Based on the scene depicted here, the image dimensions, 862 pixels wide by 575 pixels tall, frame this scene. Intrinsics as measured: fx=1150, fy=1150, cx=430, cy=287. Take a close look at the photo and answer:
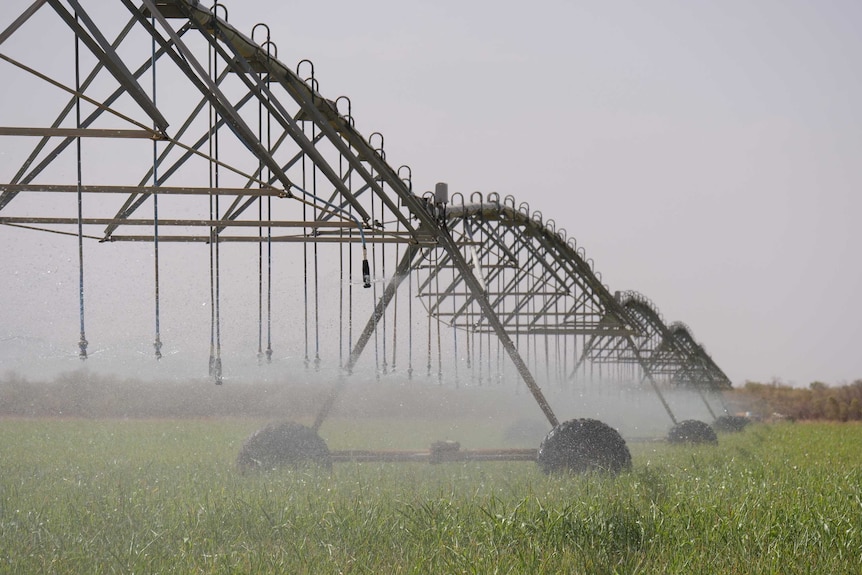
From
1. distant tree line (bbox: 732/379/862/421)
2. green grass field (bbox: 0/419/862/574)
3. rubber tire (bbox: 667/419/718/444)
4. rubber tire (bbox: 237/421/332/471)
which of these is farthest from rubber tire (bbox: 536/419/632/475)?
distant tree line (bbox: 732/379/862/421)

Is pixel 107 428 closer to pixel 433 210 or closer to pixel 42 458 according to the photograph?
pixel 42 458

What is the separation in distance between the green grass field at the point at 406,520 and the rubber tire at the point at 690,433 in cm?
842

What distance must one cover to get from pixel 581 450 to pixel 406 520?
17.5ft

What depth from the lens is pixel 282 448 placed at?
13.5 metres

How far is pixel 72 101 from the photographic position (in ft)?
30.1

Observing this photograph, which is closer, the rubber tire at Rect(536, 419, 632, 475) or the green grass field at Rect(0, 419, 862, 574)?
the green grass field at Rect(0, 419, 862, 574)

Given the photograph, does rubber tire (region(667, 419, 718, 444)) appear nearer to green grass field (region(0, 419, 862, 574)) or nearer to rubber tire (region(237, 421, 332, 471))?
green grass field (region(0, 419, 862, 574))

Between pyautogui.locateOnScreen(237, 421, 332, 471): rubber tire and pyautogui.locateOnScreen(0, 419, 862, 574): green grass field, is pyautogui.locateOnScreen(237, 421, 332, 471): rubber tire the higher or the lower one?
the higher one

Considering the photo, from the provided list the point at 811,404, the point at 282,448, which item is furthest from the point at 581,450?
the point at 811,404

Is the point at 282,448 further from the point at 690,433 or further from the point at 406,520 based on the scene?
the point at 690,433

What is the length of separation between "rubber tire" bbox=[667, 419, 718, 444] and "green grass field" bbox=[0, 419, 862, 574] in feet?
27.6

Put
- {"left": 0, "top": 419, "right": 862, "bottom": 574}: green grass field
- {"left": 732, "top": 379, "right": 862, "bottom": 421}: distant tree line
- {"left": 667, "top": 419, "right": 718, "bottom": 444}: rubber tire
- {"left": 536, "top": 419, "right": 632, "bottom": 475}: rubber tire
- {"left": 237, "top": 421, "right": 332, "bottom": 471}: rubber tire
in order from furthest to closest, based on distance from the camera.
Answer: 1. {"left": 732, "top": 379, "right": 862, "bottom": 421}: distant tree line
2. {"left": 667, "top": 419, "right": 718, "bottom": 444}: rubber tire
3. {"left": 536, "top": 419, "right": 632, "bottom": 475}: rubber tire
4. {"left": 237, "top": 421, "right": 332, "bottom": 471}: rubber tire
5. {"left": 0, "top": 419, "right": 862, "bottom": 574}: green grass field

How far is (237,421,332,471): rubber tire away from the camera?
13148 millimetres

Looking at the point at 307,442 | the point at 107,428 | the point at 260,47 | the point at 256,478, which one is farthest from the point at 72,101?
the point at 107,428
